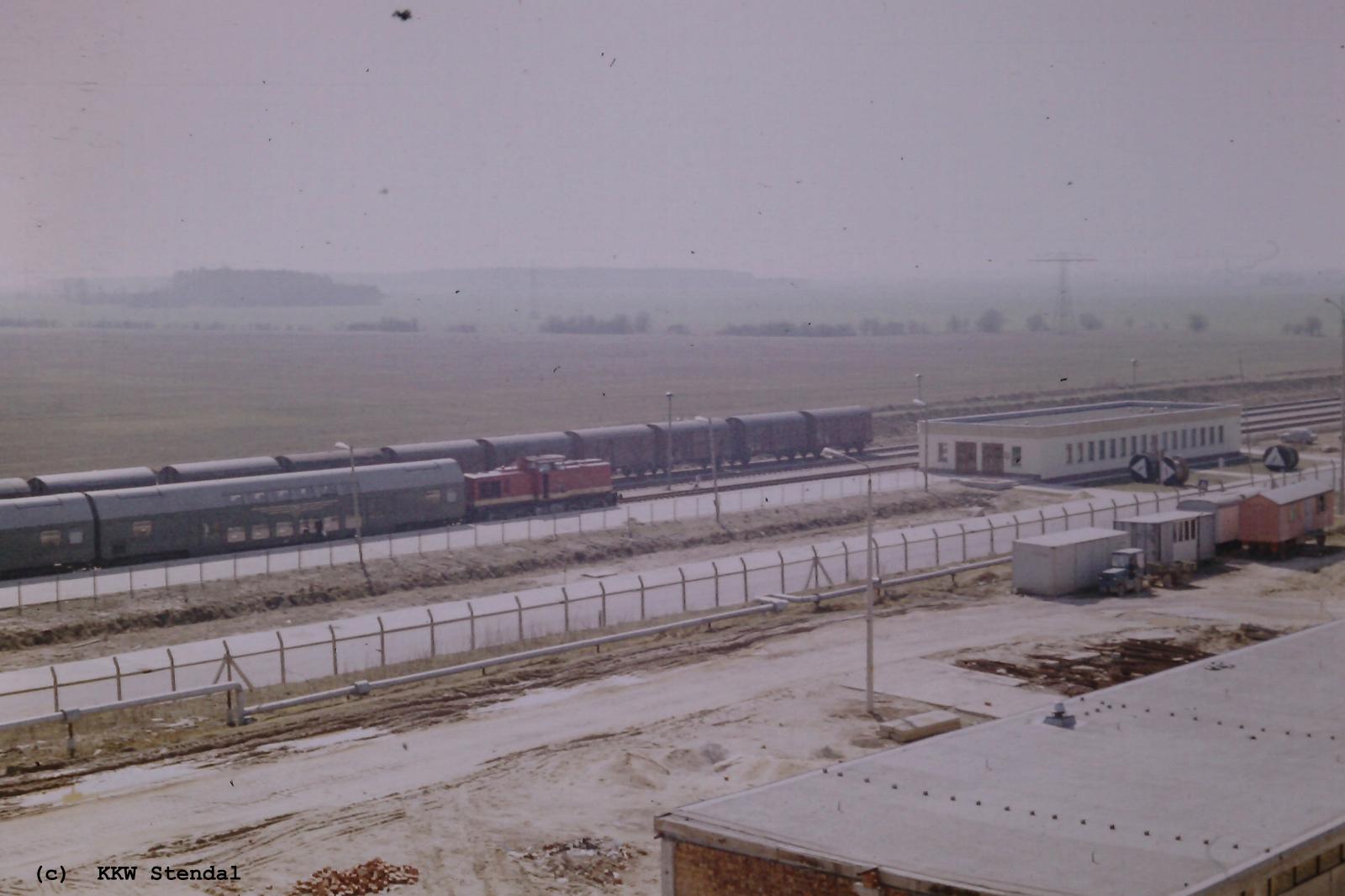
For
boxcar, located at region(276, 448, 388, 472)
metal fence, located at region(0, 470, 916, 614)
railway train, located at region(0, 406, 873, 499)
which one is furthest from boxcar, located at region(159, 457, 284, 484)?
metal fence, located at region(0, 470, 916, 614)

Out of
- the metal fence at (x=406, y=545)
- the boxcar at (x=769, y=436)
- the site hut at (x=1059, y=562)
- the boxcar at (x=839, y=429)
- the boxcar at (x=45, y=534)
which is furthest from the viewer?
the boxcar at (x=839, y=429)

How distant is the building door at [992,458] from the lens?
255ft

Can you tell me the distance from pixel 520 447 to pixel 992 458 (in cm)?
2607

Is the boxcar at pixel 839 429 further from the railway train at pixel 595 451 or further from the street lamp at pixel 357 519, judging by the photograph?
the street lamp at pixel 357 519

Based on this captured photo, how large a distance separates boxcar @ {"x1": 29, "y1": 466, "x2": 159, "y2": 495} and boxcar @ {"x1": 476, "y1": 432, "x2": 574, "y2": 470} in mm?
16414

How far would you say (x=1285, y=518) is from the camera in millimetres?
55938

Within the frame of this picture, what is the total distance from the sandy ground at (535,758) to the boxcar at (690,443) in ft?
108

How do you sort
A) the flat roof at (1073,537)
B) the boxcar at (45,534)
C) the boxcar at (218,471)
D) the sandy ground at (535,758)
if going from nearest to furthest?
the sandy ground at (535,758), the flat roof at (1073,537), the boxcar at (45,534), the boxcar at (218,471)

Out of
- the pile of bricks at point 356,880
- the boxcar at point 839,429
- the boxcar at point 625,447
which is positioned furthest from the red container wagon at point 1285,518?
the pile of bricks at point 356,880

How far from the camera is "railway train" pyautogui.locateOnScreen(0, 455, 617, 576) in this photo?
2076 inches

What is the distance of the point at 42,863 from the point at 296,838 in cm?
443

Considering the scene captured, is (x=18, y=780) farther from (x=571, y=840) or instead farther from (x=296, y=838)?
(x=571, y=840)

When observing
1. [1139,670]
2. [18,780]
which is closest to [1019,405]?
[1139,670]

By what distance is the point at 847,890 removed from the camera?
766 inches
